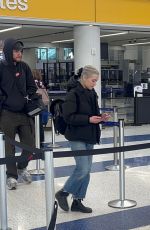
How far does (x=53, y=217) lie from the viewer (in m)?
3.17

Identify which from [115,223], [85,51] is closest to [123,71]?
[85,51]

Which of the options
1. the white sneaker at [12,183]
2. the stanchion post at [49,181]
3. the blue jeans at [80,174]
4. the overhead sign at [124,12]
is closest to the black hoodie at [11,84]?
the white sneaker at [12,183]

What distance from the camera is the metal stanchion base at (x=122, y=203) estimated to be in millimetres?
5000

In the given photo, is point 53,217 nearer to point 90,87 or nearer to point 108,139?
point 90,87

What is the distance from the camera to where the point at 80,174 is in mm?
4609

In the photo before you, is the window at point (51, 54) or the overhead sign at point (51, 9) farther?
the window at point (51, 54)

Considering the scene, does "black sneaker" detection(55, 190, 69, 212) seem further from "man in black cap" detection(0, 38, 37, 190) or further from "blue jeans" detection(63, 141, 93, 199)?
"man in black cap" detection(0, 38, 37, 190)

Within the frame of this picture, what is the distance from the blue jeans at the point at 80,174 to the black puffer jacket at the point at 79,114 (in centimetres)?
8

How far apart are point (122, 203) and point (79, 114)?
1248mm

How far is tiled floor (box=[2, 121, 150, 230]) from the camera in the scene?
14.6 ft

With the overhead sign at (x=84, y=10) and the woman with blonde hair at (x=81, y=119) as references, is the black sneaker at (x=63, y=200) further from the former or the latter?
the overhead sign at (x=84, y=10)

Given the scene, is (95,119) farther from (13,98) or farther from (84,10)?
(84,10)

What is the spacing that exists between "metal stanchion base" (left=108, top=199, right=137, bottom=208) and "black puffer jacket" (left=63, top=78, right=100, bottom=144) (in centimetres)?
87

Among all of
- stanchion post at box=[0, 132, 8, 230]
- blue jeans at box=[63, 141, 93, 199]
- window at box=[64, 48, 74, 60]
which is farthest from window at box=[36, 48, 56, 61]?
stanchion post at box=[0, 132, 8, 230]
